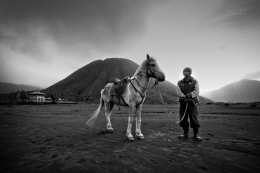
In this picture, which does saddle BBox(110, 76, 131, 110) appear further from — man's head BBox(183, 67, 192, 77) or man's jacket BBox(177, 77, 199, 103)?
man's head BBox(183, 67, 192, 77)

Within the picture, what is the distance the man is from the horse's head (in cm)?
120

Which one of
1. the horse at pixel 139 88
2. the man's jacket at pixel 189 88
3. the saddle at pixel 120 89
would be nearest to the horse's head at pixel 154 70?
the horse at pixel 139 88

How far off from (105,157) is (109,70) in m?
158

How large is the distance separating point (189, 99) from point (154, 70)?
6.15 feet

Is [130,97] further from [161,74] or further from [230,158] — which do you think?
[230,158]

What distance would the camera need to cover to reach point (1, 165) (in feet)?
8.62

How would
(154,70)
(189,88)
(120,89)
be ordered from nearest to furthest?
(154,70) → (189,88) → (120,89)

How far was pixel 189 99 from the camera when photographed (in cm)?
478

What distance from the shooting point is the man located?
4801 mm

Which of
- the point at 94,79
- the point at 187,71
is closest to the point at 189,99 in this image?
the point at 187,71

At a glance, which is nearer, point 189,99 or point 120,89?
point 189,99

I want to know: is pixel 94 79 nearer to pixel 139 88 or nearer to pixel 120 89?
pixel 120 89

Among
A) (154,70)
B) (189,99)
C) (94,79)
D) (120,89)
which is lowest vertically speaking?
(189,99)

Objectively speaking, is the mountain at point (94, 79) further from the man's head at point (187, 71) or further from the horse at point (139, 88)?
the horse at point (139, 88)
